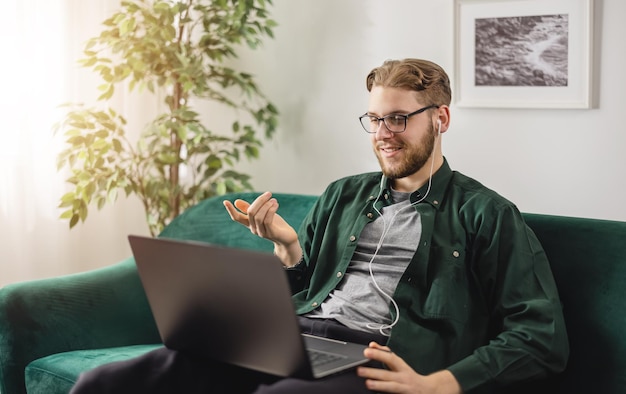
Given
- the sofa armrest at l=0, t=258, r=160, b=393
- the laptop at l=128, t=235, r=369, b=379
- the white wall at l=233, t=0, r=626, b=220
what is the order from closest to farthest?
the laptop at l=128, t=235, r=369, b=379
the sofa armrest at l=0, t=258, r=160, b=393
the white wall at l=233, t=0, r=626, b=220

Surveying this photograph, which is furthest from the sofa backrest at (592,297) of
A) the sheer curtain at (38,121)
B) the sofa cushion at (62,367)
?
the sheer curtain at (38,121)

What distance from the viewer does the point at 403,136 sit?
6.78 ft

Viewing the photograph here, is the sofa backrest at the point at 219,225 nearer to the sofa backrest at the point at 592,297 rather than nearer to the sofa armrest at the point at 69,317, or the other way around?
the sofa armrest at the point at 69,317

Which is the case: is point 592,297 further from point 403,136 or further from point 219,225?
point 219,225

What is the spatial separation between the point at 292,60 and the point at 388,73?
1.30 meters

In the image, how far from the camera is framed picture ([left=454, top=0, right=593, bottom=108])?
2486mm

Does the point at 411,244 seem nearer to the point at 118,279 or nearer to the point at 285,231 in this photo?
the point at 285,231

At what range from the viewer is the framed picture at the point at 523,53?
249cm

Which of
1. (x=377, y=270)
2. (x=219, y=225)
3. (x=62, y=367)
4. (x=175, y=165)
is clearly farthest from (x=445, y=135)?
(x=62, y=367)

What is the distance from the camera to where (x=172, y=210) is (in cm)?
330

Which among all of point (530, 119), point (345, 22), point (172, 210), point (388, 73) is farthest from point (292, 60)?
point (388, 73)

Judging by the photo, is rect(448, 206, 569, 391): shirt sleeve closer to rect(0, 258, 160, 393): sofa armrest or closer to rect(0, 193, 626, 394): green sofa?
rect(0, 193, 626, 394): green sofa

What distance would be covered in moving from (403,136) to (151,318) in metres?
1.04

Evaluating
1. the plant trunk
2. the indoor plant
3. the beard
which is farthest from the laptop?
the plant trunk
